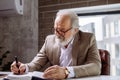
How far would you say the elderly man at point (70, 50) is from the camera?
1622 mm

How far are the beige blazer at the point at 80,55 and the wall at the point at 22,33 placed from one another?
1230mm

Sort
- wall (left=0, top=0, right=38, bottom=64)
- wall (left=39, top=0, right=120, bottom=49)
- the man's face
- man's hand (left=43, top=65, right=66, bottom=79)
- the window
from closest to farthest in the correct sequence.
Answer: man's hand (left=43, top=65, right=66, bottom=79) < the man's face < the window < wall (left=39, top=0, right=120, bottom=49) < wall (left=0, top=0, right=38, bottom=64)

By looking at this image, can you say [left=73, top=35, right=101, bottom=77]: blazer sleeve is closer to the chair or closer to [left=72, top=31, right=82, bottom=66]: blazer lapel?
[left=72, top=31, right=82, bottom=66]: blazer lapel

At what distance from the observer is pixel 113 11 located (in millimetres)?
2695

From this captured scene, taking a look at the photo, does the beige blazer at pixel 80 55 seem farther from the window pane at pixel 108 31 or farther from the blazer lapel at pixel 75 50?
the window pane at pixel 108 31

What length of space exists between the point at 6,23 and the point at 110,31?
153 cm

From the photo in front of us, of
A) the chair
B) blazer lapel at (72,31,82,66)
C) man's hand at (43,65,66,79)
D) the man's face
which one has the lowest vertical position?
the chair

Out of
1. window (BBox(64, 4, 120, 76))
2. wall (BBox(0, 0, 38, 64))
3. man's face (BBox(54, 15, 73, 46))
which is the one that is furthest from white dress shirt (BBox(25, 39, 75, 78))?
wall (BBox(0, 0, 38, 64))

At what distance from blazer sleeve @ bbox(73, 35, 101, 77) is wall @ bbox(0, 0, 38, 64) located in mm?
1496

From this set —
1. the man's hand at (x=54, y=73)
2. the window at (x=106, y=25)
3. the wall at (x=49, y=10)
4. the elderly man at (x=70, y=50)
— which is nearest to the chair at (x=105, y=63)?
the elderly man at (x=70, y=50)

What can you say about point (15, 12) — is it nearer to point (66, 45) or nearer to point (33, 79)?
point (66, 45)

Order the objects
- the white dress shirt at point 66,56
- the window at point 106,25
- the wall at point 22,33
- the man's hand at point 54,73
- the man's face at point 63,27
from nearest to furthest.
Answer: the man's hand at point 54,73 < the man's face at point 63,27 < the white dress shirt at point 66,56 < the window at point 106,25 < the wall at point 22,33

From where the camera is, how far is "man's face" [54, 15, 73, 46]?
5.44 ft

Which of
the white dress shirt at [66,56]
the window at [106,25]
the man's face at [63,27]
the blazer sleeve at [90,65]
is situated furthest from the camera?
the window at [106,25]
